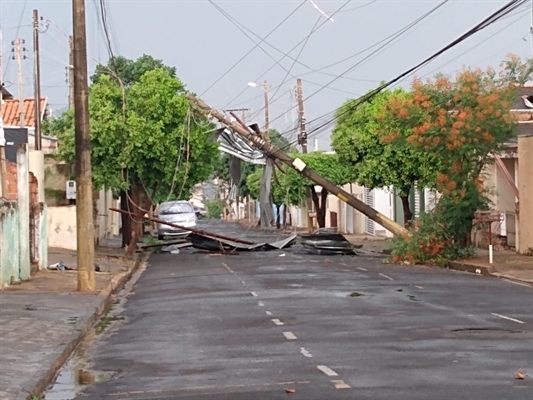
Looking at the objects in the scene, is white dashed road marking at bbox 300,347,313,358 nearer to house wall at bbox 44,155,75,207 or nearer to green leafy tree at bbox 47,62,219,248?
green leafy tree at bbox 47,62,219,248

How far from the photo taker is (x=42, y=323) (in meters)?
17.4

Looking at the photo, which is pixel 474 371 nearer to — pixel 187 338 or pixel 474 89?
pixel 187 338

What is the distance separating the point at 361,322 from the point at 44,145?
40215mm

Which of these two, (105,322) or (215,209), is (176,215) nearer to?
(105,322)

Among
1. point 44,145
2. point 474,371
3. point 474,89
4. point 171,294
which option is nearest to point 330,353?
point 474,371

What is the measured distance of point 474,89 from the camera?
32188 millimetres

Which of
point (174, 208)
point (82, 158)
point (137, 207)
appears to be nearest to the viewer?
point (82, 158)

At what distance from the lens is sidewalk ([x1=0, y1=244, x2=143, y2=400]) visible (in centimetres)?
1181

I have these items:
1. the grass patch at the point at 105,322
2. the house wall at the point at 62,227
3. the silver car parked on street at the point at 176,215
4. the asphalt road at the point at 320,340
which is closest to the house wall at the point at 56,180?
the house wall at the point at 62,227

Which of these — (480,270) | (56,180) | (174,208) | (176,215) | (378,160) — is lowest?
(480,270)

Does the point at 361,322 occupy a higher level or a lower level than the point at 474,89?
lower

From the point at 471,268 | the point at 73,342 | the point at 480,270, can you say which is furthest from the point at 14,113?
the point at 73,342

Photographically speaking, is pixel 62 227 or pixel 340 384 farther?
pixel 62 227

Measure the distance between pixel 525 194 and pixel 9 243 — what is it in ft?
57.0
